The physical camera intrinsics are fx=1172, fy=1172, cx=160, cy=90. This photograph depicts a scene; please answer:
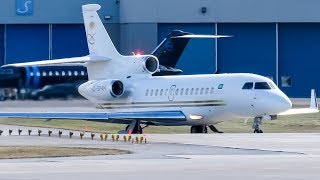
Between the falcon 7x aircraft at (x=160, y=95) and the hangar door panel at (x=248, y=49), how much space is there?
30.0 m

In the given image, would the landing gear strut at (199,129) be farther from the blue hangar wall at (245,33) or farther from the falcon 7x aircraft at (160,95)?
the blue hangar wall at (245,33)

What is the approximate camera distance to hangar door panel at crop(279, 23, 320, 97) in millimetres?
87875

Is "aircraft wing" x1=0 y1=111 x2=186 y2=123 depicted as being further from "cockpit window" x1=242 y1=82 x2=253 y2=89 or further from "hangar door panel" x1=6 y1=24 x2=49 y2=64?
"hangar door panel" x1=6 y1=24 x2=49 y2=64

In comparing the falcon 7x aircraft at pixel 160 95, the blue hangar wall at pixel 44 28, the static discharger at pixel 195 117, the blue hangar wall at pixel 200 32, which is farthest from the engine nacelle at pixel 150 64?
the blue hangar wall at pixel 44 28

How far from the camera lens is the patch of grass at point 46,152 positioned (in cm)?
3152

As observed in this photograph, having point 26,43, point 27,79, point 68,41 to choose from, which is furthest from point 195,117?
point 26,43

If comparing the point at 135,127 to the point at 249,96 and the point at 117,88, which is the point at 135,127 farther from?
the point at 249,96

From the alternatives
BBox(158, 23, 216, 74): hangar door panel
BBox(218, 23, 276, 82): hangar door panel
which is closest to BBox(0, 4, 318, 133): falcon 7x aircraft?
BBox(158, 23, 216, 74): hangar door panel

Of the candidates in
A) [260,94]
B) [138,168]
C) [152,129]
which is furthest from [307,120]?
[138,168]

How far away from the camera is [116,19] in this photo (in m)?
87.5

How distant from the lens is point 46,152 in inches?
1273

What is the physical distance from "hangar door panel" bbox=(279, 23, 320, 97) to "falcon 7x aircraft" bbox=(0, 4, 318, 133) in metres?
31.6

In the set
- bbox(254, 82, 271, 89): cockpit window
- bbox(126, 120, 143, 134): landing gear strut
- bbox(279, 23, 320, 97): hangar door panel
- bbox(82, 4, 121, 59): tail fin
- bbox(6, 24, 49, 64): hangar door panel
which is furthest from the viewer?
bbox(279, 23, 320, 97): hangar door panel

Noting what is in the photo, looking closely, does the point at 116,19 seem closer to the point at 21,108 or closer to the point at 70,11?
the point at 70,11
